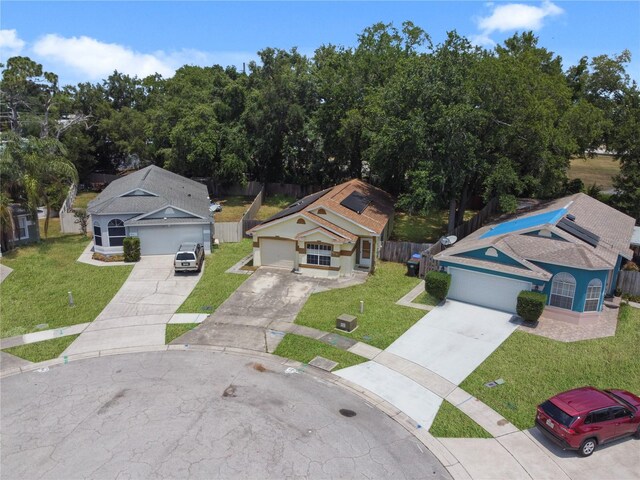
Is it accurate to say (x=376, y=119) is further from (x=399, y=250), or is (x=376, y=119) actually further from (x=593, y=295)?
(x=593, y=295)

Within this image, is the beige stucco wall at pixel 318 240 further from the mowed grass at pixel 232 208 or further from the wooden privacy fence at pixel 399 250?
the mowed grass at pixel 232 208

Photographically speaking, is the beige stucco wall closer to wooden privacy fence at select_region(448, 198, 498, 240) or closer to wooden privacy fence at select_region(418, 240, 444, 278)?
wooden privacy fence at select_region(418, 240, 444, 278)

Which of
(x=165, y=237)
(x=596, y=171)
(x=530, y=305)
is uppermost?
(x=596, y=171)

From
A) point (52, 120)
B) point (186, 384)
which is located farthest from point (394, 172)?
point (52, 120)

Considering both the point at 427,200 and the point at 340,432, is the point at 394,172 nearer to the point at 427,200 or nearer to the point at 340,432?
the point at 427,200

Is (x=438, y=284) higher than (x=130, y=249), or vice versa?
(x=130, y=249)

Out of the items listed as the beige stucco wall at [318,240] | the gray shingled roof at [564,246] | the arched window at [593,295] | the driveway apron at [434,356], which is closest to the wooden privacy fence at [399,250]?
the beige stucco wall at [318,240]

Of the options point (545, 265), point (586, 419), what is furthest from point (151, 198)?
point (586, 419)

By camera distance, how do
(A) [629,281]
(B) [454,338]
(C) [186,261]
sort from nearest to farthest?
(B) [454,338]
(A) [629,281]
(C) [186,261]

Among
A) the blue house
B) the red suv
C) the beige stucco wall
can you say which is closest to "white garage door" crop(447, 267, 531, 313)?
the blue house
